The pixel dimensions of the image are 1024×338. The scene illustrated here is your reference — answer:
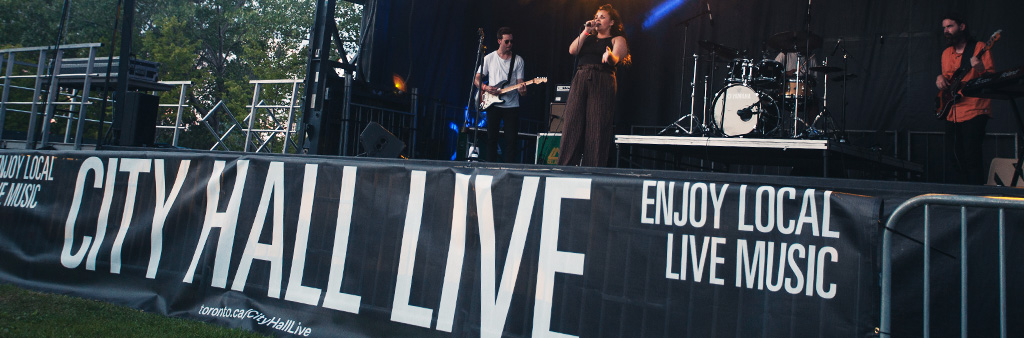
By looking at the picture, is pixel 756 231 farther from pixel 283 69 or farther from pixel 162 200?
pixel 283 69

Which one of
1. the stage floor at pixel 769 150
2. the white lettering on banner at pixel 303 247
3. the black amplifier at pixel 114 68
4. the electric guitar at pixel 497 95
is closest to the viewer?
the white lettering on banner at pixel 303 247

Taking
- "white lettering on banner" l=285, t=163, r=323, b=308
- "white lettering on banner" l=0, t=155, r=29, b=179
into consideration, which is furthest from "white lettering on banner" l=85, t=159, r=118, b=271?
"white lettering on banner" l=285, t=163, r=323, b=308

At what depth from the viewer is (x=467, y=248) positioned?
3.55 metres

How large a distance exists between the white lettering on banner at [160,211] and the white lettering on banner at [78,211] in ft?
2.23

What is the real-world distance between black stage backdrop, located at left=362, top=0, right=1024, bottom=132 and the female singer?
4.10 meters

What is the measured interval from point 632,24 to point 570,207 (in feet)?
30.5

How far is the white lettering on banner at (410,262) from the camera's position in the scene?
11.7ft

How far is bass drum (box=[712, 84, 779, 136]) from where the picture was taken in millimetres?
7406

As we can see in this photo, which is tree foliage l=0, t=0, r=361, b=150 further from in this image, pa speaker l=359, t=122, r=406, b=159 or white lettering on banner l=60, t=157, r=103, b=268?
white lettering on banner l=60, t=157, r=103, b=268

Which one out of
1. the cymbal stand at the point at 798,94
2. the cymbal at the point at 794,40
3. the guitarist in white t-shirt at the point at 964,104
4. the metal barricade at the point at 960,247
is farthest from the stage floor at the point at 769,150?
the metal barricade at the point at 960,247

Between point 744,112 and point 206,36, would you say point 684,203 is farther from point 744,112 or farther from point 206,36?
point 206,36

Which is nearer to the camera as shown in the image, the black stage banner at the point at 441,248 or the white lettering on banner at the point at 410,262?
the black stage banner at the point at 441,248

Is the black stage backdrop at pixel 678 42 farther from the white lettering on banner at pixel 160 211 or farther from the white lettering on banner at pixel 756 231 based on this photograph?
the white lettering on banner at pixel 756 231

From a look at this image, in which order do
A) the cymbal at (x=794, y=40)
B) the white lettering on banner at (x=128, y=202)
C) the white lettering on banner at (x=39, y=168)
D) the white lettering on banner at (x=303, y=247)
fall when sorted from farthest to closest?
the cymbal at (x=794, y=40) < the white lettering on banner at (x=39, y=168) < the white lettering on banner at (x=128, y=202) < the white lettering on banner at (x=303, y=247)
